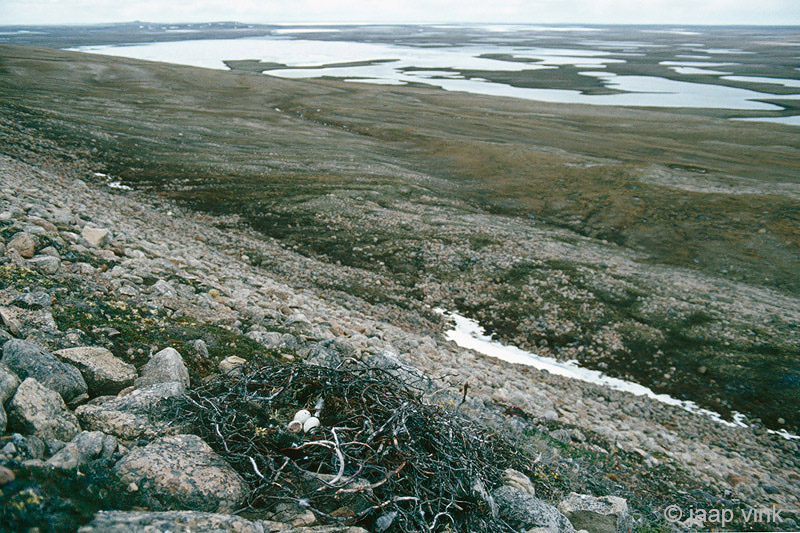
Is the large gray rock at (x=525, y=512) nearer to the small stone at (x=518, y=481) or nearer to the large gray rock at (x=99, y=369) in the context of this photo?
the small stone at (x=518, y=481)

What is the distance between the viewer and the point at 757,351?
14.9 m

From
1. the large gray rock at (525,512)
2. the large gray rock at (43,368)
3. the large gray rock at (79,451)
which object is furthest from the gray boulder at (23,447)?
the large gray rock at (525,512)

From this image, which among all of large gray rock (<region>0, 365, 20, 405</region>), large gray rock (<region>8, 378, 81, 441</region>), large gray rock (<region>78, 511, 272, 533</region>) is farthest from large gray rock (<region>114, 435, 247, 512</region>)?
large gray rock (<region>0, 365, 20, 405</region>)

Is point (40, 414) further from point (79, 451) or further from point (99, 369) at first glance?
point (99, 369)

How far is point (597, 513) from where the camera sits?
17.8ft

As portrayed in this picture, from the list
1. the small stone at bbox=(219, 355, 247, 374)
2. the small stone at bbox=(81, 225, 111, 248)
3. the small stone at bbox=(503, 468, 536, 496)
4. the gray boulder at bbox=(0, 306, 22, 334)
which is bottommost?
the small stone at bbox=(503, 468, 536, 496)

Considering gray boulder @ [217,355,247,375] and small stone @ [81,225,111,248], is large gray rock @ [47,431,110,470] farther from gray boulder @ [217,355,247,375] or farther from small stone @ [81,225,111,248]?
small stone @ [81,225,111,248]

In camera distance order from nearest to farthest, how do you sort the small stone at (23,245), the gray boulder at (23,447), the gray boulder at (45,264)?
the gray boulder at (23,447)
the gray boulder at (45,264)
the small stone at (23,245)

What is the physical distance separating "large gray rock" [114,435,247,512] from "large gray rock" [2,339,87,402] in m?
1.28

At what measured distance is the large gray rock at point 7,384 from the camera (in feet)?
13.0

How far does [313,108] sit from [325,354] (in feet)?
159

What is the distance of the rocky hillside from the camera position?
384 centimetres

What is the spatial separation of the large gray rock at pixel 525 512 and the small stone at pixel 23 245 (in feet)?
29.0

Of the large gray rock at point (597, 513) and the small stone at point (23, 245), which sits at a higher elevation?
the small stone at point (23, 245)
